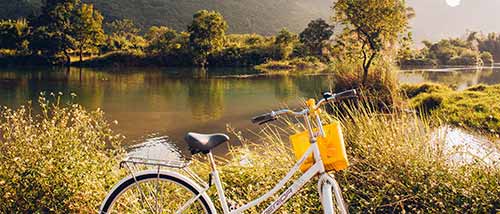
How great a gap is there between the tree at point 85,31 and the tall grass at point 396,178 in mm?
48116

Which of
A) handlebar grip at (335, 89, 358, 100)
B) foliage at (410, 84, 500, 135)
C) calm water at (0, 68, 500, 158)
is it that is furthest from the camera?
calm water at (0, 68, 500, 158)

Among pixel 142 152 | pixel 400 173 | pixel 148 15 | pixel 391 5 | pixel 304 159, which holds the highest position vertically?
pixel 148 15

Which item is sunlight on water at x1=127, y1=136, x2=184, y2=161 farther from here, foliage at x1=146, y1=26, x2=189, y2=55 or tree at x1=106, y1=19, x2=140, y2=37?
tree at x1=106, y1=19, x2=140, y2=37

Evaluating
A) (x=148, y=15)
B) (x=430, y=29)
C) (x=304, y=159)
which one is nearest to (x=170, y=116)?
(x=304, y=159)

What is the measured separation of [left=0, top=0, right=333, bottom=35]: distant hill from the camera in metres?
102

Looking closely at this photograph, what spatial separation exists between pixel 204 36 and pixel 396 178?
4601cm

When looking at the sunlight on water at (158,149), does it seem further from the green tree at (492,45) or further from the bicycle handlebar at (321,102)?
the green tree at (492,45)

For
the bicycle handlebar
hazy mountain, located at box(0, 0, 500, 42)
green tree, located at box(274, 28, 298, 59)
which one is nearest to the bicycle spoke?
the bicycle handlebar

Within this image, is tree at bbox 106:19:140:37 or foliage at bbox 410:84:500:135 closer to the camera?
foliage at bbox 410:84:500:135

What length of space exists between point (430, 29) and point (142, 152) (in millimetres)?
197603

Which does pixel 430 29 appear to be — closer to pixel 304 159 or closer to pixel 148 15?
pixel 148 15

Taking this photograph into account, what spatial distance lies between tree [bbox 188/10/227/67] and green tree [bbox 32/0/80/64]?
13.4m

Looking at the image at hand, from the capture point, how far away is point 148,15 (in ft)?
371

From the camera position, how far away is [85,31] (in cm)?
4869
